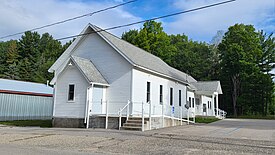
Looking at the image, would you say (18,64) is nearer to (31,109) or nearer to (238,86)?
(31,109)

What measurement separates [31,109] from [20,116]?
4.48ft

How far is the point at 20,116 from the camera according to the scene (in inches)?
1045

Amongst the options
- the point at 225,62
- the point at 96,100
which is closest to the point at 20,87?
the point at 96,100

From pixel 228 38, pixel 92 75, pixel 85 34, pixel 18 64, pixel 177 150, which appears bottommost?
pixel 177 150

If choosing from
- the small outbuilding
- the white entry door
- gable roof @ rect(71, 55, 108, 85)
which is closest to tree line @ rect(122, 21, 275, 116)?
the small outbuilding

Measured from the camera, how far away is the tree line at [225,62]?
47.4m

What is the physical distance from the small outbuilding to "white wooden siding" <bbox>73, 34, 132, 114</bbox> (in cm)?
994

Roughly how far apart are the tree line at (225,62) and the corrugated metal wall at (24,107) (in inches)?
860

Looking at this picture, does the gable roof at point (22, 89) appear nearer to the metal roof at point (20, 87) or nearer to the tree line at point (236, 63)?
the metal roof at point (20, 87)

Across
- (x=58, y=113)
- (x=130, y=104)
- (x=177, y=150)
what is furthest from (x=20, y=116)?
(x=177, y=150)

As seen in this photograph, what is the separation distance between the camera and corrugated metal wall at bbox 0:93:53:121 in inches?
987

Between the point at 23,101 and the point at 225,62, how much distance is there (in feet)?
122

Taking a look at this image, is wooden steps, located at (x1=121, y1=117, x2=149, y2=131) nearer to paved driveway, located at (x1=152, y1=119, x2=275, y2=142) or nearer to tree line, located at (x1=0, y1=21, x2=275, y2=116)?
paved driveway, located at (x1=152, y1=119, x2=275, y2=142)

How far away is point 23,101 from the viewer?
26.7 m
